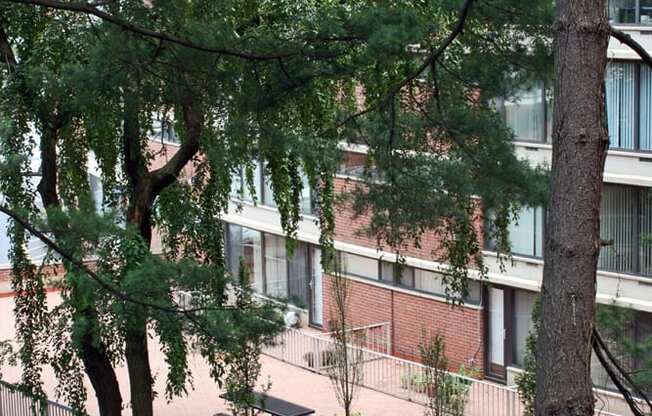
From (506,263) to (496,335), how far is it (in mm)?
1792

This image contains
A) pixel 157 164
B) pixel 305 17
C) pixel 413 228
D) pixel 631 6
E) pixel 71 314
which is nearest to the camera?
pixel 413 228

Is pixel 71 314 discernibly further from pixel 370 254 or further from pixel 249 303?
pixel 370 254

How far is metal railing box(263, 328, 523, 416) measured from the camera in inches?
985

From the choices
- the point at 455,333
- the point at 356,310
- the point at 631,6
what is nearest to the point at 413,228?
the point at 631,6

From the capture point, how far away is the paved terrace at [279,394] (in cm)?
2631

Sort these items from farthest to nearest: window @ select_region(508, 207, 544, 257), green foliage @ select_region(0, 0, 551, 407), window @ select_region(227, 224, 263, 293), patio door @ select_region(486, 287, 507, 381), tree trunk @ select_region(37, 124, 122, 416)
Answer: window @ select_region(227, 224, 263, 293), patio door @ select_region(486, 287, 507, 381), window @ select_region(508, 207, 544, 257), tree trunk @ select_region(37, 124, 122, 416), green foliage @ select_region(0, 0, 551, 407)

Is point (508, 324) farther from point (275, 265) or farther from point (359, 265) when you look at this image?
point (275, 265)

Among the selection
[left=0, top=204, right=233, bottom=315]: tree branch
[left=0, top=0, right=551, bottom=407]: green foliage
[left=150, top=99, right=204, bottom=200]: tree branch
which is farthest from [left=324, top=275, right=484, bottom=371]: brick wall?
[left=0, top=204, right=233, bottom=315]: tree branch

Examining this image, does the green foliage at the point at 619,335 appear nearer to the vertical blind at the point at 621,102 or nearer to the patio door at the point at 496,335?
the vertical blind at the point at 621,102

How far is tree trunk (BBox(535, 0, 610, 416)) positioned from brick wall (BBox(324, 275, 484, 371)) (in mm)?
17665

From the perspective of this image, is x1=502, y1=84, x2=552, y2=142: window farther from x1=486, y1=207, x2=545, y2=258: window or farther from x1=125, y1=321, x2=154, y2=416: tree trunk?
x1=125, y1=321, x2=154, y2=416: tree trunk

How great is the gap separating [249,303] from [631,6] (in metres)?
11.9

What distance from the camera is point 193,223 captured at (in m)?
15.9

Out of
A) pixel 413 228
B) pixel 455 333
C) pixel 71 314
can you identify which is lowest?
pixel 455 333
